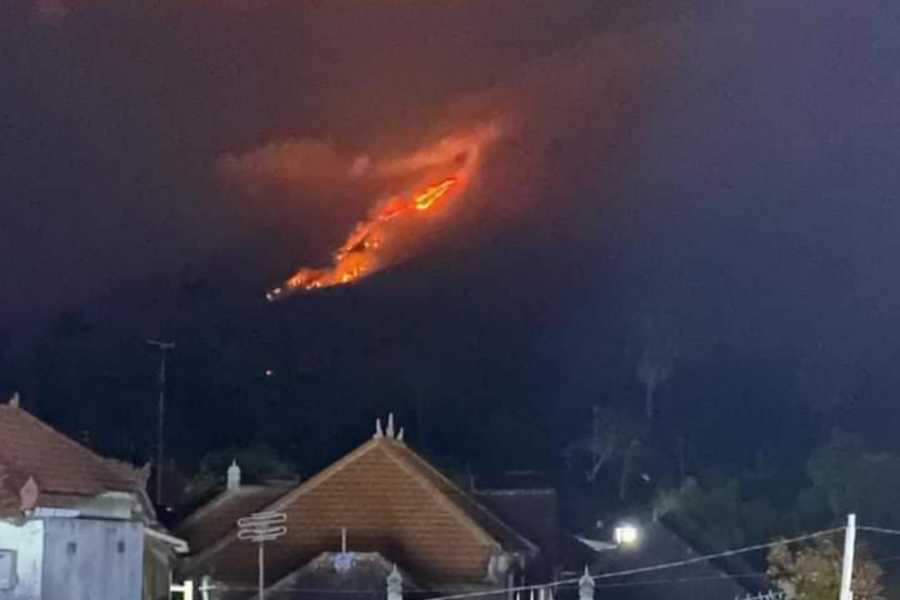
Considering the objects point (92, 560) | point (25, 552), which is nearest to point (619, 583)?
point (92, 560)

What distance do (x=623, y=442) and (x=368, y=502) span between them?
74.2 feet

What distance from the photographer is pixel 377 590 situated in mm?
30406

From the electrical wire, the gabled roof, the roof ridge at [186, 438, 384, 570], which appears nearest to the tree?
the electrical wire

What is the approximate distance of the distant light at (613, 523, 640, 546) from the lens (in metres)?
36.9

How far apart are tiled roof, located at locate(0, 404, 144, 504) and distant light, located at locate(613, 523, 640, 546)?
1195cm

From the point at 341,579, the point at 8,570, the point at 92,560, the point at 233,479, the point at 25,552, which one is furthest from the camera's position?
Answer: the point at 233,479

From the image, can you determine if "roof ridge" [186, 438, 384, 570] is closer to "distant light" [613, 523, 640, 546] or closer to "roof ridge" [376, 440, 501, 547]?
"roof ridge" [376, 440, 501, 547]

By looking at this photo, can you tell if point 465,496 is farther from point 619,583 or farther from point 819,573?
point 819,573

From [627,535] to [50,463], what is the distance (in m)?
14.4

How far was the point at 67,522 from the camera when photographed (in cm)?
2614

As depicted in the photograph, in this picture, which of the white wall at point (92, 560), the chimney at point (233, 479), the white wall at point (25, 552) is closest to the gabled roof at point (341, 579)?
the white wall at point (92, 560)

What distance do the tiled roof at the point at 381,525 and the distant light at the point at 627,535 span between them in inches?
168

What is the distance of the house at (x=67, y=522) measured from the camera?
25.3 metres

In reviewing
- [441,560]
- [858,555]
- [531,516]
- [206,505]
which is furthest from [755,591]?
[206,505]
